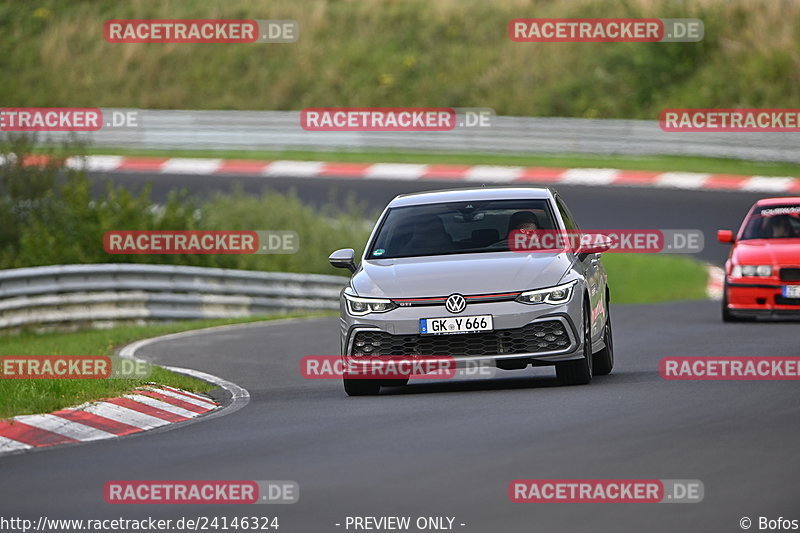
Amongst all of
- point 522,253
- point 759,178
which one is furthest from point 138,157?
point 522,253

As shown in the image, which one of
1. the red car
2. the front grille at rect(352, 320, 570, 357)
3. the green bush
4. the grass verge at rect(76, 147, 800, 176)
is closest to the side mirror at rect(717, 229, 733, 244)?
the red car

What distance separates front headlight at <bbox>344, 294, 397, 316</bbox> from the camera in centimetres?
1246

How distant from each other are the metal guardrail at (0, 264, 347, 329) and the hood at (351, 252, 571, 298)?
11.5m

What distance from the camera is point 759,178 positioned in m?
34.9

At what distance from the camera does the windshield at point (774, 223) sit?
65.8 feet

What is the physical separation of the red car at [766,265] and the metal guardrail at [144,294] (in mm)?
8426

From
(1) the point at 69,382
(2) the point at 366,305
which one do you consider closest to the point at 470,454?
(2) the point at 366,305

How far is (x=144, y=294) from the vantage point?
82.2ft

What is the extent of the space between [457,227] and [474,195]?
12.7 inches

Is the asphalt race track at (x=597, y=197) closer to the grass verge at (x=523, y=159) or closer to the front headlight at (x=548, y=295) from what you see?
the grass verge at (x=523, y=159)

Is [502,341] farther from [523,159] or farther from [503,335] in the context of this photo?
[523,159]

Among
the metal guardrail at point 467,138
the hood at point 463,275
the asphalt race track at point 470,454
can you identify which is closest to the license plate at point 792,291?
the asphalt race track at point 470,454

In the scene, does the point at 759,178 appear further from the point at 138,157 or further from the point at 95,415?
the point at 95,415

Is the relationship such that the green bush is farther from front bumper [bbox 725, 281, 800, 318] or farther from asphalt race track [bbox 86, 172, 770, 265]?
front bumper [bbox 725, 281, 800, 318]
